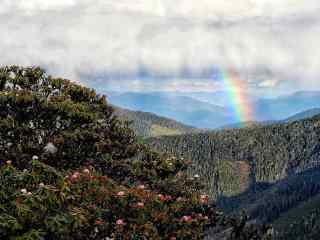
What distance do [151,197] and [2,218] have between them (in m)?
8.00

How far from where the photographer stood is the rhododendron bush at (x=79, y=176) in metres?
13.3

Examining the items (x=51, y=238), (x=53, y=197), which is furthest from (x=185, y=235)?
(x=53, y=197)

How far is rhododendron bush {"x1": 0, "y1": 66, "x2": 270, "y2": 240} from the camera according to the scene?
13.3m

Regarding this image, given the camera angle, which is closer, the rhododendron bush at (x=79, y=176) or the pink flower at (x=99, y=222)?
the rhododendron bush at (x=79, y=176)

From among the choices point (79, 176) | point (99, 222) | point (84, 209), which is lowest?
point (99, 222)

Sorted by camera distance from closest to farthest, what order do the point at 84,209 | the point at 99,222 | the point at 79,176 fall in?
1. the point at 84,209
2. the point at 99,222
3. the point at 79,176

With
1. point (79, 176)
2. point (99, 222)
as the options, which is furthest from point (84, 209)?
point (79, 176)

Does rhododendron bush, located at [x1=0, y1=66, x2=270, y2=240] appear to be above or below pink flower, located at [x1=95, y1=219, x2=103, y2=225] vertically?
above

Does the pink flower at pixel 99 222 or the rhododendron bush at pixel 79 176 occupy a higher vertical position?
the rhododendron bush at pixel 79 176

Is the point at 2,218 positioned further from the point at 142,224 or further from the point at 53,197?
the point at 142,224

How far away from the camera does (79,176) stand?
19219 millimetres

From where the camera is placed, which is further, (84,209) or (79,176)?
(79,176)

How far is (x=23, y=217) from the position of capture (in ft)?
42.1

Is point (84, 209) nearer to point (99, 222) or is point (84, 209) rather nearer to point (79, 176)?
point (99, 222)
